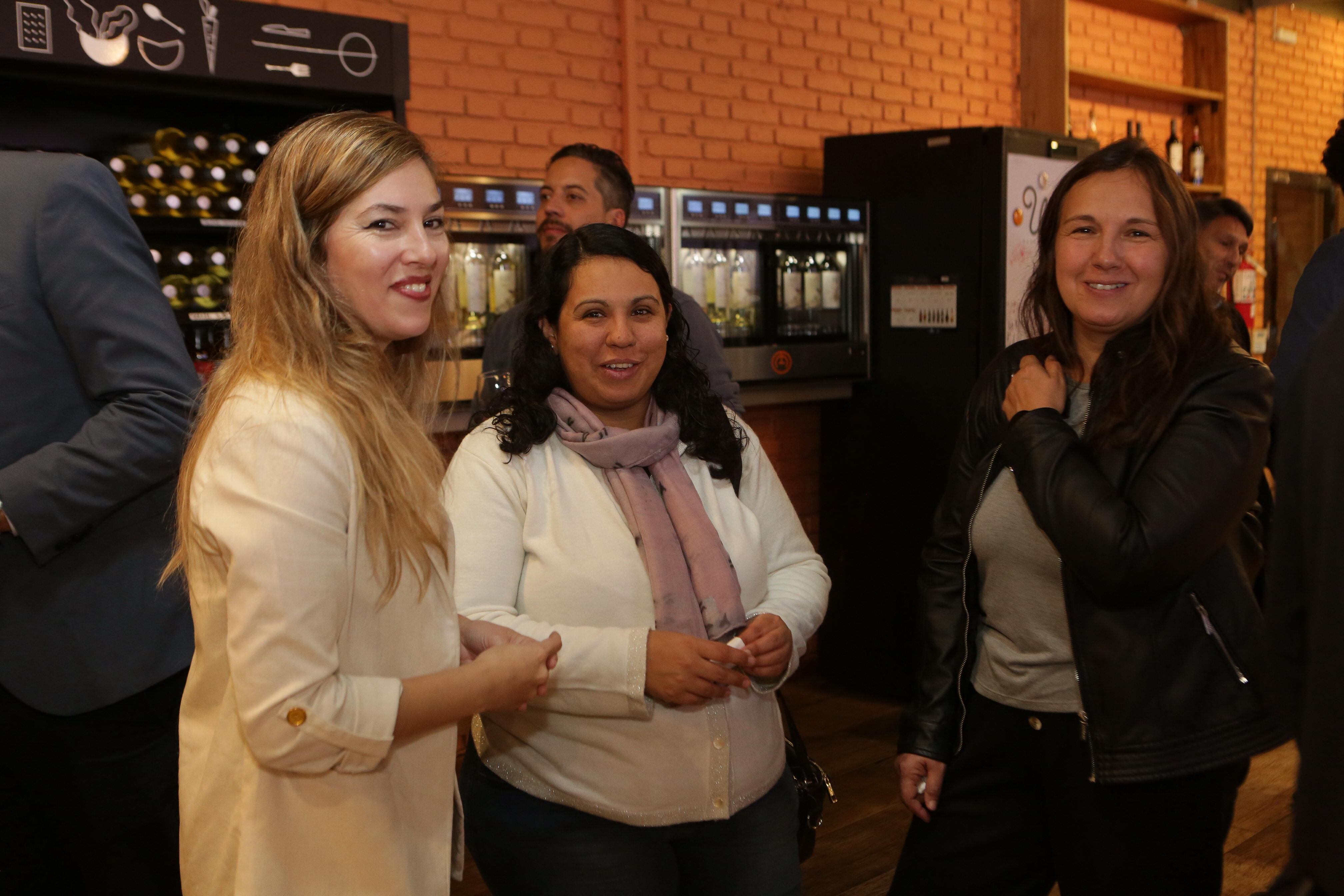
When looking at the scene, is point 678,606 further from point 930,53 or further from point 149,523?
point 930,53

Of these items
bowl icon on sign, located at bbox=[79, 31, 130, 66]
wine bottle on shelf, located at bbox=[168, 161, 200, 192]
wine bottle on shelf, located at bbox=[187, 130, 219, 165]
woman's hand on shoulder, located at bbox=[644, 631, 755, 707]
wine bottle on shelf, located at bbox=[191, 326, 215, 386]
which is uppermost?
bowl icon on sign, located at bbox=[79, 31, 130, 66]

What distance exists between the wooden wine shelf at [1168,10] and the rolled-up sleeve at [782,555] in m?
6.00

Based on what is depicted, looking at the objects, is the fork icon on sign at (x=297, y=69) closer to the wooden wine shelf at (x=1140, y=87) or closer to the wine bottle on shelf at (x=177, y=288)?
the wine bottle on shelf at (x=177, y=288)

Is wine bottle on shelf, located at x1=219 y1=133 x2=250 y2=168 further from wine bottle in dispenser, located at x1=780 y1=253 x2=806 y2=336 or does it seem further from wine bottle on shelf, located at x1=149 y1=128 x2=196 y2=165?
wine bottle in dispenser, located at x1=780 y1=253 x2=806 y2=336

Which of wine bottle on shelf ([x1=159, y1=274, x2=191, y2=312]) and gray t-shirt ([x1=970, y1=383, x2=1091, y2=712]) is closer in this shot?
gray t-shirt ([x1=970, y1=383, x2=1091, y2=712])

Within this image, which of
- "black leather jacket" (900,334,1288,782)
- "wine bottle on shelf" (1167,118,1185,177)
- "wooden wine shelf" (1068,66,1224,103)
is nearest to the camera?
"black leather jacket" (900,334,1288,782)

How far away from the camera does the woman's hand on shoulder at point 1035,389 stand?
180 centimetres

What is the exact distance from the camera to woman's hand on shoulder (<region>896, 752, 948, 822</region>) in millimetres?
1945

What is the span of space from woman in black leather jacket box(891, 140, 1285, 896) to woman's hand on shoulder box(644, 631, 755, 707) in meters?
0.46

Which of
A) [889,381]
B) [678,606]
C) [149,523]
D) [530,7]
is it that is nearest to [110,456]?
[149,523]

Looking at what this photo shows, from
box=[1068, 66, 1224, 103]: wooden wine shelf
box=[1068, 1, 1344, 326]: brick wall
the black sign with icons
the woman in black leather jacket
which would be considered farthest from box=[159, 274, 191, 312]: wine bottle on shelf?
box=[1068, 1, 1344, 326]: brick wall

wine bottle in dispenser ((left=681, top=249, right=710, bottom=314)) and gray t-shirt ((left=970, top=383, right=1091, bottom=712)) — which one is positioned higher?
wine bottle in dispenser ((left=681, top=249, right=710, bottom=314))

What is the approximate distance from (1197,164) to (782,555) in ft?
21.7

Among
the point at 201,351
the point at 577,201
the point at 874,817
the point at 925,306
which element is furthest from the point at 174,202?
the point at 925,306
